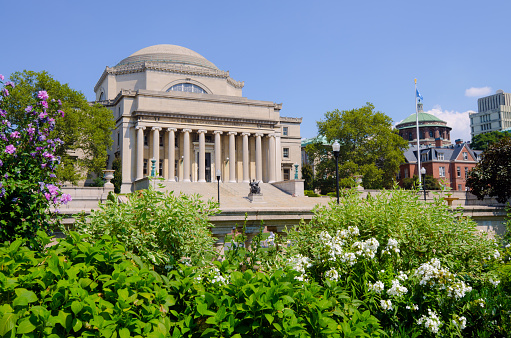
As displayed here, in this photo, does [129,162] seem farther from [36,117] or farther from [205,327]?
[205,327]

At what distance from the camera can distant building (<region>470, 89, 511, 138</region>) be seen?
157500mm

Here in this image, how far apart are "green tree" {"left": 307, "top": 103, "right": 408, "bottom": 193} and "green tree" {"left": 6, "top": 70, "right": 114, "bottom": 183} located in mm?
30969

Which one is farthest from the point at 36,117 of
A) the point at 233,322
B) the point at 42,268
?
the point at 233,322

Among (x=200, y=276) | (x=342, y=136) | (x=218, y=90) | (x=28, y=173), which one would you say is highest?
(x=218, y=90)

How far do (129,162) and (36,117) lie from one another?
1880 inches

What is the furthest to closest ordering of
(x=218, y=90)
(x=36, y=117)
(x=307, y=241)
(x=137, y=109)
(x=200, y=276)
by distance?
1. (x=218, y=90)
2. (x=137, y=109)
3. (x=36, y=117)
4. (x=307, y=241)
5. (x=200, y=276)

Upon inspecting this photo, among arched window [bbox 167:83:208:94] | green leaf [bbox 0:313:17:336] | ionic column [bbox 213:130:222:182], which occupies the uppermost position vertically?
arched window [bbox 167:83:208:94]

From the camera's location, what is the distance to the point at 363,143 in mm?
60344

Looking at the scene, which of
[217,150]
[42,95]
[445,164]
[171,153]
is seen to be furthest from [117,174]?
[445,164]

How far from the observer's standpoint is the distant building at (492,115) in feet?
517

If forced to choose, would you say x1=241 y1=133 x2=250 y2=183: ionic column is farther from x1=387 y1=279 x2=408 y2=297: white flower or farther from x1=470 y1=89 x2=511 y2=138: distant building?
x1=470 y1=89 x2=511 y2=138: distant building

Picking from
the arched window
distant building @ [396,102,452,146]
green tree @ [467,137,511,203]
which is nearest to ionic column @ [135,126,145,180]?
the arched window

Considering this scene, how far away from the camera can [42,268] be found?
13.1 feet

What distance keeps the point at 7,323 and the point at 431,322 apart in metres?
4.62
